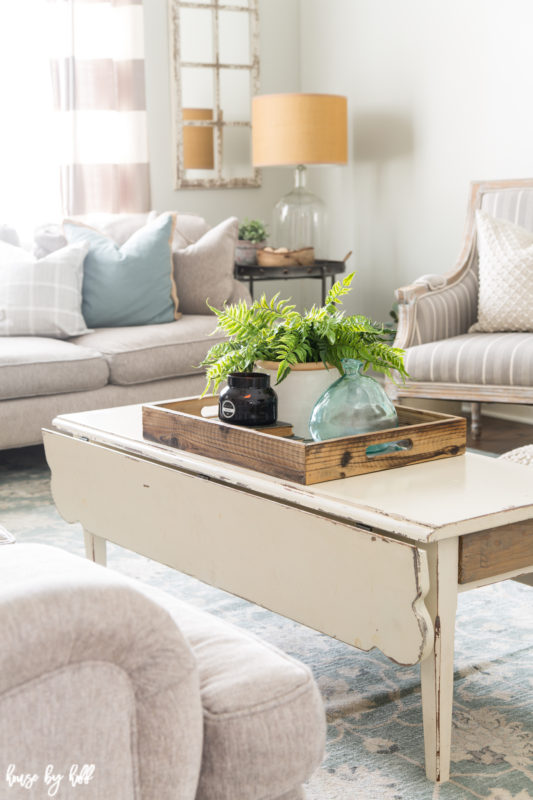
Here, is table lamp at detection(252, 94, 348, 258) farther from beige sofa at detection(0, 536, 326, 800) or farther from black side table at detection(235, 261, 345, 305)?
beige sofa at detection(0, 536, 326, 800)

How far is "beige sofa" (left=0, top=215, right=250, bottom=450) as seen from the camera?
10.4 feet

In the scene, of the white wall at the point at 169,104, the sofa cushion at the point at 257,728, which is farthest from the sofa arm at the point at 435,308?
the sofa cushion at the point at 257,728

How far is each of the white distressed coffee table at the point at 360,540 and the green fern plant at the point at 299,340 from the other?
21 centimetres

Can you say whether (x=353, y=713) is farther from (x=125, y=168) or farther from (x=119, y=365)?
(x=125, y=168)

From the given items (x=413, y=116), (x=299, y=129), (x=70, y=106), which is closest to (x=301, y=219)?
(x=299, y=129)

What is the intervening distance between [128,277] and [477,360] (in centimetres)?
140

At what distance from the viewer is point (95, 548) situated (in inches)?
85.0

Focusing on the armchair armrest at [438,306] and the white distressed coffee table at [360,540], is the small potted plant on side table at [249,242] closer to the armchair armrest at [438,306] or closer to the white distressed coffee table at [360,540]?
the armchair armrest at [438,306]

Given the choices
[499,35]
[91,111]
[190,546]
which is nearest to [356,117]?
[499,35]

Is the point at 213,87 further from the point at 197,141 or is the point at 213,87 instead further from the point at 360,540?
the point at 360,540

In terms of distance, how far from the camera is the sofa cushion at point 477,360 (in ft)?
10.0

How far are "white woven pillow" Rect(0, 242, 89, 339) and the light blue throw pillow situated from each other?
12 cm

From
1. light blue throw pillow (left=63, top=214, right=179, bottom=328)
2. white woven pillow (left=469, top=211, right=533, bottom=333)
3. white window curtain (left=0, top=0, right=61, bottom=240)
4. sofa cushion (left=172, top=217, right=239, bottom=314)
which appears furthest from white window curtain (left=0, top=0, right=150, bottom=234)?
white woven pillow (left=469, top=211, right=533, bottom=333)

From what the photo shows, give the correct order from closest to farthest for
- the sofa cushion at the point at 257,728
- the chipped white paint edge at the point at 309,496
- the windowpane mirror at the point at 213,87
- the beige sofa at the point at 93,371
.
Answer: the sofa cushion at the point at 257,728, the chipped white paint edge at the point at 309,496, the beige sofa at the point at 93,371, the windowpane mirror at the point at 213,87
